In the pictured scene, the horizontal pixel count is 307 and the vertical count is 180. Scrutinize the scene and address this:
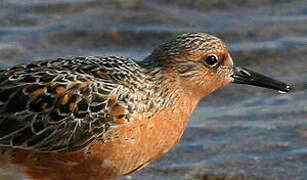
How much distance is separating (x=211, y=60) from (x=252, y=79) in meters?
0.74

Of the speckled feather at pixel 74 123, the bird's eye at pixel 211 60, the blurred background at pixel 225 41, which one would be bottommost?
the blurred background at pixel 225 41

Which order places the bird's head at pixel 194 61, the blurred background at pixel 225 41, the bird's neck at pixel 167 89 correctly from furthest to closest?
1. the blurred background at pixel 225 41
2. the bird's head at pixel 194 61
3. the bird's neck at pixel 167 89

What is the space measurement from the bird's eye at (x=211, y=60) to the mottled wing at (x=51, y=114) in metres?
1.24

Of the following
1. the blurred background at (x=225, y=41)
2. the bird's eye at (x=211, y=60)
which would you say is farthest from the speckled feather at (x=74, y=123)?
the blurred background at (x=225, y=41)

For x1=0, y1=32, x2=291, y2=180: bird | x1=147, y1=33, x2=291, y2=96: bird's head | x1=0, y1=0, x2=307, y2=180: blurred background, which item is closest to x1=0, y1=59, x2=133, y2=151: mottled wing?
x1=0, y1=32, x2=291, y2=180: bird

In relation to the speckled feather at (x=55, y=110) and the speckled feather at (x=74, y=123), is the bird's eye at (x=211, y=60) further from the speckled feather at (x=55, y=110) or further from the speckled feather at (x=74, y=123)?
the speckled feather at (x=55, y=110)

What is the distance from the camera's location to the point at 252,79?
1030 cm

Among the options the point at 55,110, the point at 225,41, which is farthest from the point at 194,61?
the point at 225,41

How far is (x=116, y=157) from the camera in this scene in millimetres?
9125

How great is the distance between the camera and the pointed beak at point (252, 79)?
10117 millimetres

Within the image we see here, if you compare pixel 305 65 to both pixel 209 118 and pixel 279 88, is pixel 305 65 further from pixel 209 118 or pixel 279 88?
pixel 279 88

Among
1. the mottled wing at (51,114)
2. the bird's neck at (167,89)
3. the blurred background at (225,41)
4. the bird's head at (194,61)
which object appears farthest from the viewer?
the blurred background at (225,41)

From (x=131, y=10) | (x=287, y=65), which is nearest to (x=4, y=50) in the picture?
(x=131, y=10)

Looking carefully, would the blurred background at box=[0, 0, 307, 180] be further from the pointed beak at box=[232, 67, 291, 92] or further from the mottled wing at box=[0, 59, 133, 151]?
the mottled wing at box=[0, 59, 133, 151]
